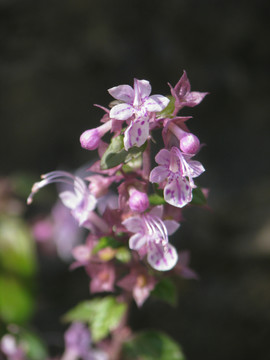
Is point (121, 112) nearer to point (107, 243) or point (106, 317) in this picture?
point (107, 243)

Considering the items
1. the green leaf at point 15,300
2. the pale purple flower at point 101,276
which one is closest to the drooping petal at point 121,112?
the pale purple flower at point 101,276

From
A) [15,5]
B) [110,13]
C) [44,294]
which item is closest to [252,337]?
[44,294]

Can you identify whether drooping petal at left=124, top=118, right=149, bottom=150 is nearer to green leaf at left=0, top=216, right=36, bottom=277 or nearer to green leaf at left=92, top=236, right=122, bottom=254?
green leaf at left=92, top=236, right=122, bottom=254

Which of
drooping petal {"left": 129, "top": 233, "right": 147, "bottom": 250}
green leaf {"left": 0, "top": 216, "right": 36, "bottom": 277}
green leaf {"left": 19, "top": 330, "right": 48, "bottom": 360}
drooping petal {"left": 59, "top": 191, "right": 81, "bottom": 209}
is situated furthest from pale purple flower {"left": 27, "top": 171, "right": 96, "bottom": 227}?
green leaf {"left": 0, "top": 216, "right": 36, "bottom": 277}

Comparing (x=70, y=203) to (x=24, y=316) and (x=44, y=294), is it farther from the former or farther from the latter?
(x=44, y=294)

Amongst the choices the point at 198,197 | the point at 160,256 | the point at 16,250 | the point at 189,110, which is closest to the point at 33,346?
the point at 16,250
